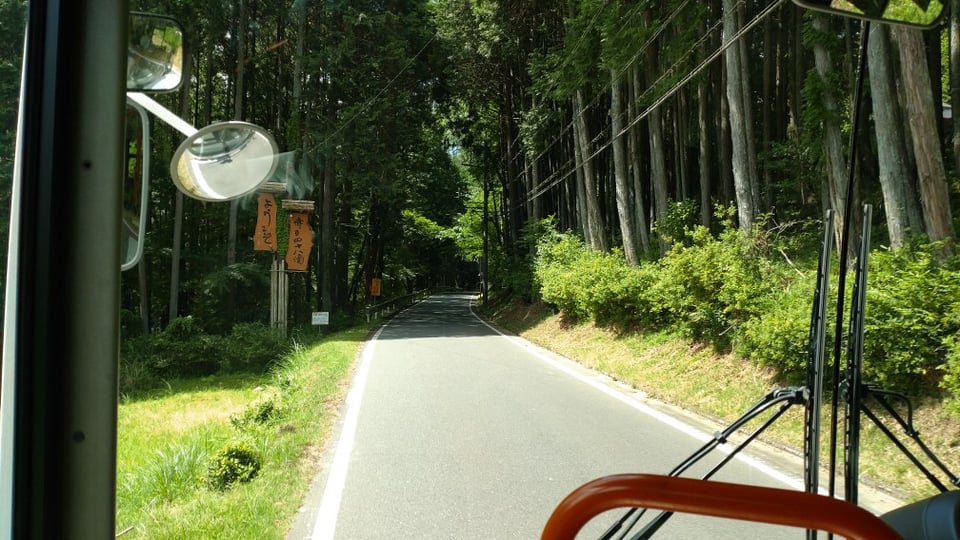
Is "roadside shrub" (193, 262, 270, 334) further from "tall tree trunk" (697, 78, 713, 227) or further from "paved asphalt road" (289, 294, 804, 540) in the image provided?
"tall tree trunk" (697, 78, 713, 227)

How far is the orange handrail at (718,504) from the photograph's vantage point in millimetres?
1334

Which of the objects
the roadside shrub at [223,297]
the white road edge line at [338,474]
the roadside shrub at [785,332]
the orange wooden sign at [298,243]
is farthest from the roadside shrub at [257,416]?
the orange wooden sign at [298,243]

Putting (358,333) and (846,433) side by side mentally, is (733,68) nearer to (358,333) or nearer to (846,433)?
(846,433)

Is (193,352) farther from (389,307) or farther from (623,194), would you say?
(389,307)

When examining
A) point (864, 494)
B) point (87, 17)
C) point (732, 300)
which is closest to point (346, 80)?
point (732, 300)

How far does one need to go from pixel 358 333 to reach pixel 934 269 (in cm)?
1871

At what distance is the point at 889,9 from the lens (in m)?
1.87

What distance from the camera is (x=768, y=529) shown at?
4.41 meters

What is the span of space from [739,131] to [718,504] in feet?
43.9

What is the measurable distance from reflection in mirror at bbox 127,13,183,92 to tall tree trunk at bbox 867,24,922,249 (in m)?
10.1

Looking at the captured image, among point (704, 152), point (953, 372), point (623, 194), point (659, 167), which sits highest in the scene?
point (704, 152)

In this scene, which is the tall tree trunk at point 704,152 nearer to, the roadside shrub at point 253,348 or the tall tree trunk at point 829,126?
the tall tree trunk at point 829,126

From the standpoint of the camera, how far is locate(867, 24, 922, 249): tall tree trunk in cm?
958

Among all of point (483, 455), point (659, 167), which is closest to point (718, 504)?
point (483, 455)
